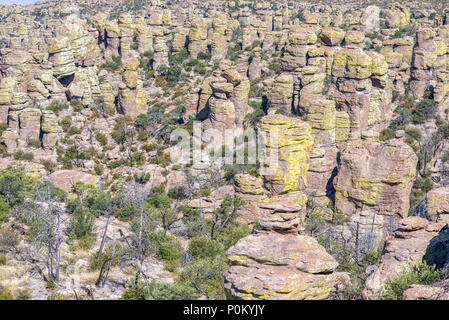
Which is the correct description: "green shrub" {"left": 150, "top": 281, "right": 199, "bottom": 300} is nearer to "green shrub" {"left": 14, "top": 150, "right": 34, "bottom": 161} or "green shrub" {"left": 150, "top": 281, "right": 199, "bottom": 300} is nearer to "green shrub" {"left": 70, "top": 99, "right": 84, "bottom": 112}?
"green shrub" {"left": 14, "top": 150, "right": 34, "bottom": 161}

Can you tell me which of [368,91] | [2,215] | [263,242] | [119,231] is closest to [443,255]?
[263,242]

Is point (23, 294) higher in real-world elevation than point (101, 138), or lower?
higher

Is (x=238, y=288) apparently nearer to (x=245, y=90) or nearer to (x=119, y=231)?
(x=119, y=231)

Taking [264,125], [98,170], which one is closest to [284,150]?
[264,125]

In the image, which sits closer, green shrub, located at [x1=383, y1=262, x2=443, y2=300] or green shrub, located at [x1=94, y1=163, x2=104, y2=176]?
green shrub, located at [x1=383, y1=262, x2=443, y2=300]

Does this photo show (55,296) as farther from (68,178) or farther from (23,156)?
(23,156)

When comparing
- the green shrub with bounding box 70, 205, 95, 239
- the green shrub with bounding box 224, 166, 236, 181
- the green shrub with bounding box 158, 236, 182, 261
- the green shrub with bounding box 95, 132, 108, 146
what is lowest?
the green shrub with bounding box 224, 166, 236, 181

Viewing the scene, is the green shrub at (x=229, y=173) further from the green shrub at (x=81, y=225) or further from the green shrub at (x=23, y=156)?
the green shrub at (x=81, y=225)

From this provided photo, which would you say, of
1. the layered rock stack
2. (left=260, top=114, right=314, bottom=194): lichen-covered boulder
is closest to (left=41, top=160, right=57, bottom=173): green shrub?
(left=260, top=114, right=314, bottom=194): lichen-covered boulder

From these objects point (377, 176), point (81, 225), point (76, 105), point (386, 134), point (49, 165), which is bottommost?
point (49, 165)

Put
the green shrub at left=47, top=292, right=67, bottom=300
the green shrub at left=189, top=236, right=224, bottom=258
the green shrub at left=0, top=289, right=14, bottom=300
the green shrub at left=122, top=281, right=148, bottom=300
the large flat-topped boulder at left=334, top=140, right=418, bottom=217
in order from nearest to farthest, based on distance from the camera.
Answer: the green shrub at left=0, top=289, right=14, bottom=300 < the green shrub at left=47, top=292, right=67, bottom=300 < the green shrub at left=122, top=281, right=148, bottom=300 < the green shrub at left=189, top=236, right=224, bottom=258 < the large flat-topped boulder at left=334, top=140, right=418, bottom=217

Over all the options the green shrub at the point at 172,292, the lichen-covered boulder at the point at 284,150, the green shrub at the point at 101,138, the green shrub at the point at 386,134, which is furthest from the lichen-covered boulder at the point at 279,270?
the green shrub at the point at 386,134

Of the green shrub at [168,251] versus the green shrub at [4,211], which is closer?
the green shrub at [168,251]
